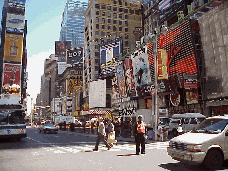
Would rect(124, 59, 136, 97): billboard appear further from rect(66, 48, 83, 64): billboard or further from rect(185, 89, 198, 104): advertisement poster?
rect(66, 48, 83, 64): billboard

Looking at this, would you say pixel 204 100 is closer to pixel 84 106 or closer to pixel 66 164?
pixel 66 164

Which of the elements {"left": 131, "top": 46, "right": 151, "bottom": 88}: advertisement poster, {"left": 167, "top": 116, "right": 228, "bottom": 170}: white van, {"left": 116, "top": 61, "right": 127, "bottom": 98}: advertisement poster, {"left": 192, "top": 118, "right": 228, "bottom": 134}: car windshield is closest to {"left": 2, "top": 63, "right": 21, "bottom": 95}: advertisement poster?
{"left": 116, "top": 61, "right": 127, "bottom": 98}: advertisement poster

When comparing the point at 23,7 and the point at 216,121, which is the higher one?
the point at 23,7

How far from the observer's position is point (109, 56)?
76188 millimetres

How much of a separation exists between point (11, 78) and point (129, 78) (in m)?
67.1

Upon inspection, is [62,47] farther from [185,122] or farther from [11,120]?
[11,120]

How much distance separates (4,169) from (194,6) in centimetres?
4636

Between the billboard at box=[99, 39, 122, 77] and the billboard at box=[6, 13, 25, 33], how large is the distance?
51955mm

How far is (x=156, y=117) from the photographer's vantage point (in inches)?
879

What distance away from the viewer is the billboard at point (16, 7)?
11406 centimetres

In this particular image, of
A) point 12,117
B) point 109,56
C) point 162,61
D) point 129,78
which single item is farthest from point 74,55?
point 12,117

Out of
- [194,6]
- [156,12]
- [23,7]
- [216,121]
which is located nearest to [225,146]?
[216,121]

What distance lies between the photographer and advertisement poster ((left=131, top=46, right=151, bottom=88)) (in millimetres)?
49322

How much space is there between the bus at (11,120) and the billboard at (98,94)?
2365 inches
